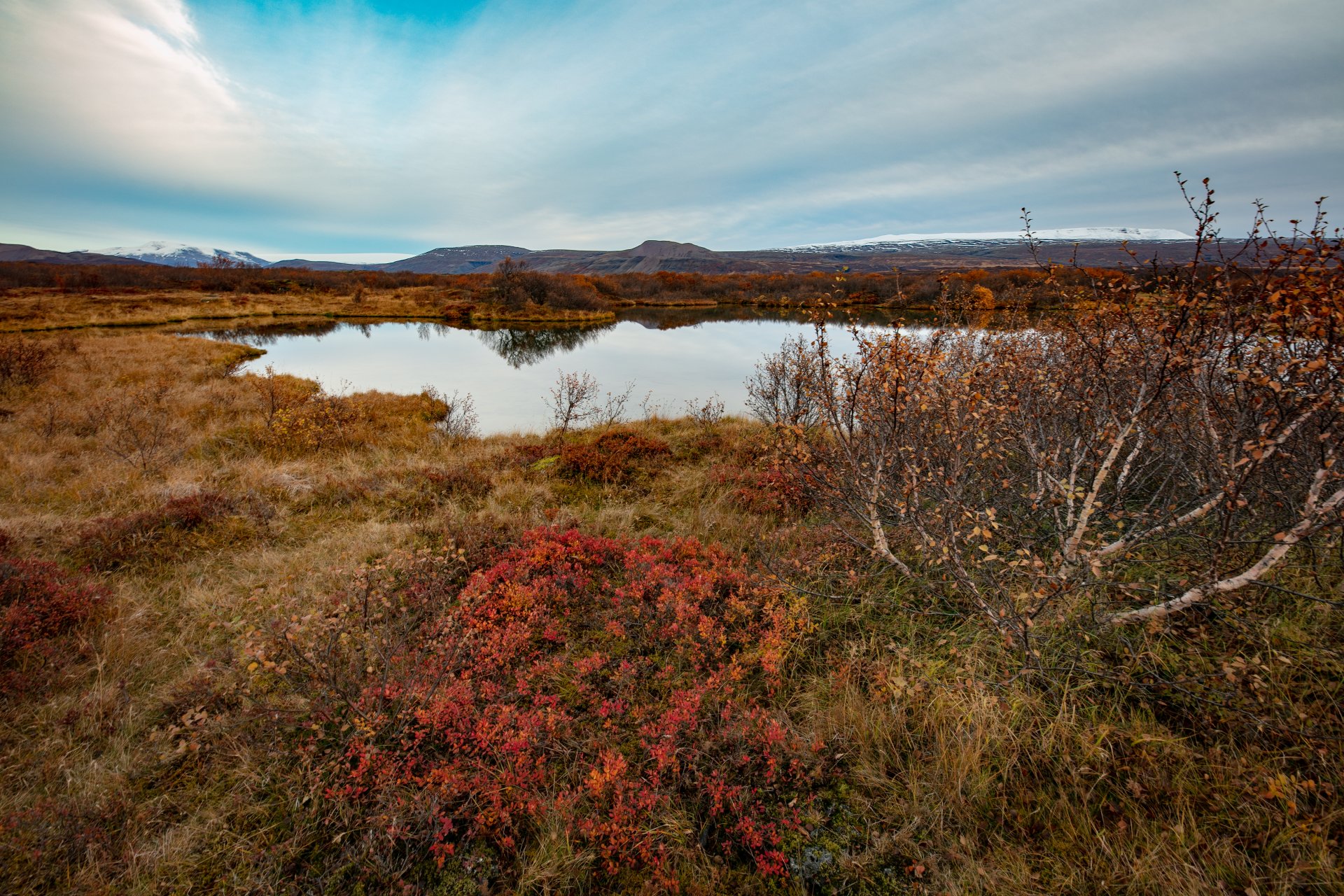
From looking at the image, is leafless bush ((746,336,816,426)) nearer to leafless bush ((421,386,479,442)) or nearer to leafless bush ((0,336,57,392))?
leafless bush ((421,386,479,442))

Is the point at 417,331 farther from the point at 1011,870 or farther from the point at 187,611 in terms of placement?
the point at 1011,870

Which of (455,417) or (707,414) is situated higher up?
(707,414)

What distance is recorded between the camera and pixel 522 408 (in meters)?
16.5

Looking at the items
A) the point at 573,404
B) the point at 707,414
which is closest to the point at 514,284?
the point at 573,404

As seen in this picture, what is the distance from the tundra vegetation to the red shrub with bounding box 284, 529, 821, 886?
27 millimetres

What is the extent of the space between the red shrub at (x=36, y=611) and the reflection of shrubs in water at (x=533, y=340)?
19.1m

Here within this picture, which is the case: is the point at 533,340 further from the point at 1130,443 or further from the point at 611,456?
the point at 1130,443

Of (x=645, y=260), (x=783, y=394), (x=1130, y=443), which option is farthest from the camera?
(x=645, y=260)

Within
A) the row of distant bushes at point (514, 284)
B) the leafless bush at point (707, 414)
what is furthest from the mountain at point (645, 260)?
the leafless bush at point (707, 414)

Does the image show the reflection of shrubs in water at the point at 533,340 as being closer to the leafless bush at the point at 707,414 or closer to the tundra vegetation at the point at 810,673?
the leafless bush at the point at 707,414

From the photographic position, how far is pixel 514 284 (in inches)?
1748

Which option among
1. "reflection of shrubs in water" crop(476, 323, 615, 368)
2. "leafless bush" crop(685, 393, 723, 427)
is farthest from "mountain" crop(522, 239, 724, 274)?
"leafless bush" crop(685, 393, 723, 427)

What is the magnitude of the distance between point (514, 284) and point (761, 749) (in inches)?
1827

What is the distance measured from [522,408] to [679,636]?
527 inches
